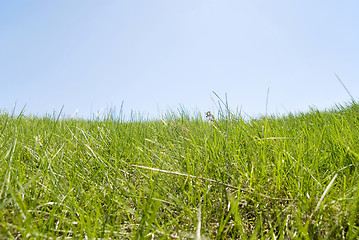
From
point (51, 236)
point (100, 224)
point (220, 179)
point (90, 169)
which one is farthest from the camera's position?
point (90, 169)

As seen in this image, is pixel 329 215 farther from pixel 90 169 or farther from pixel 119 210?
pixel 90 169

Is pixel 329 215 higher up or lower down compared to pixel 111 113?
lower down

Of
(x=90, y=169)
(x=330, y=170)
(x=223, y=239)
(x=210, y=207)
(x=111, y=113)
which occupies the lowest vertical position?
(x=223, y=239)

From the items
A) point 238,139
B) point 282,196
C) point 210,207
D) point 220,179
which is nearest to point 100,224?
point 210,207

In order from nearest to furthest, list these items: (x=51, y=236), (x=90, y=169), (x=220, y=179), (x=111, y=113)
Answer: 1. (x=51, y=236)
2. (x=220, y=179)
3. (x=90, y=169)
4. (x=111, y=113)

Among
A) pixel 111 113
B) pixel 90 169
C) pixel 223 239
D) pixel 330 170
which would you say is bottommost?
pixel 223 239

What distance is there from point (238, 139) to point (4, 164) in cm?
119

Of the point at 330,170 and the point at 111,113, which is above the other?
the point at 111,113

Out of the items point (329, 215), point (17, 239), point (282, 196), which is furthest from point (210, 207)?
point (17, 239)

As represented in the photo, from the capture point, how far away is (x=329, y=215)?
2.87 feet

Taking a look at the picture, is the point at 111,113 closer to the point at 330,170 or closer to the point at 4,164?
the point at 4,164

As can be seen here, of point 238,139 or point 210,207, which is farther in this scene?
point 238,139

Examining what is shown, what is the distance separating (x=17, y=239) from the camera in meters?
0.82

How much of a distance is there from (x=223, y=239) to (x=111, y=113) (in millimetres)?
1649
